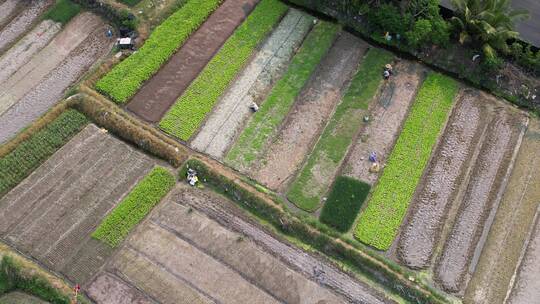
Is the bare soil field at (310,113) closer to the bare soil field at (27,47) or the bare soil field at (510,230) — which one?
the bare soil field at (510,230)

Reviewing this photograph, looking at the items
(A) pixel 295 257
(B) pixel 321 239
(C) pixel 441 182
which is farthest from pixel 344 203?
(C) pixel 441 182

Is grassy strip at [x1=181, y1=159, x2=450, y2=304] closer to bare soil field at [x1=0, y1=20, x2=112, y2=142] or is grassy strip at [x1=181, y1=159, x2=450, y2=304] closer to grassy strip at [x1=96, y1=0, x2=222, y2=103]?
grassy strip at [x1=96, y1=0, x2=222, y2=103]

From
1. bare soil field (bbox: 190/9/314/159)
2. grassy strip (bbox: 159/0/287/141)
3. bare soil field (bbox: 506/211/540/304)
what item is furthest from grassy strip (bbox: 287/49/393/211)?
bare soil field (bbox: 506/211/540/304)

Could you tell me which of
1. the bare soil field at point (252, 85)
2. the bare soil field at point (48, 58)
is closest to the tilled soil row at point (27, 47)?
the bare soil field at point (48, 58)

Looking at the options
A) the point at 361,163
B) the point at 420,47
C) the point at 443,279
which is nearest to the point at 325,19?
the point at 420,47

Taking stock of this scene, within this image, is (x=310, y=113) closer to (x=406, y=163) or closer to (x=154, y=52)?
(x=406, y=163)

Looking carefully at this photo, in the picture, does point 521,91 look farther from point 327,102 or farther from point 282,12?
point 282,12
